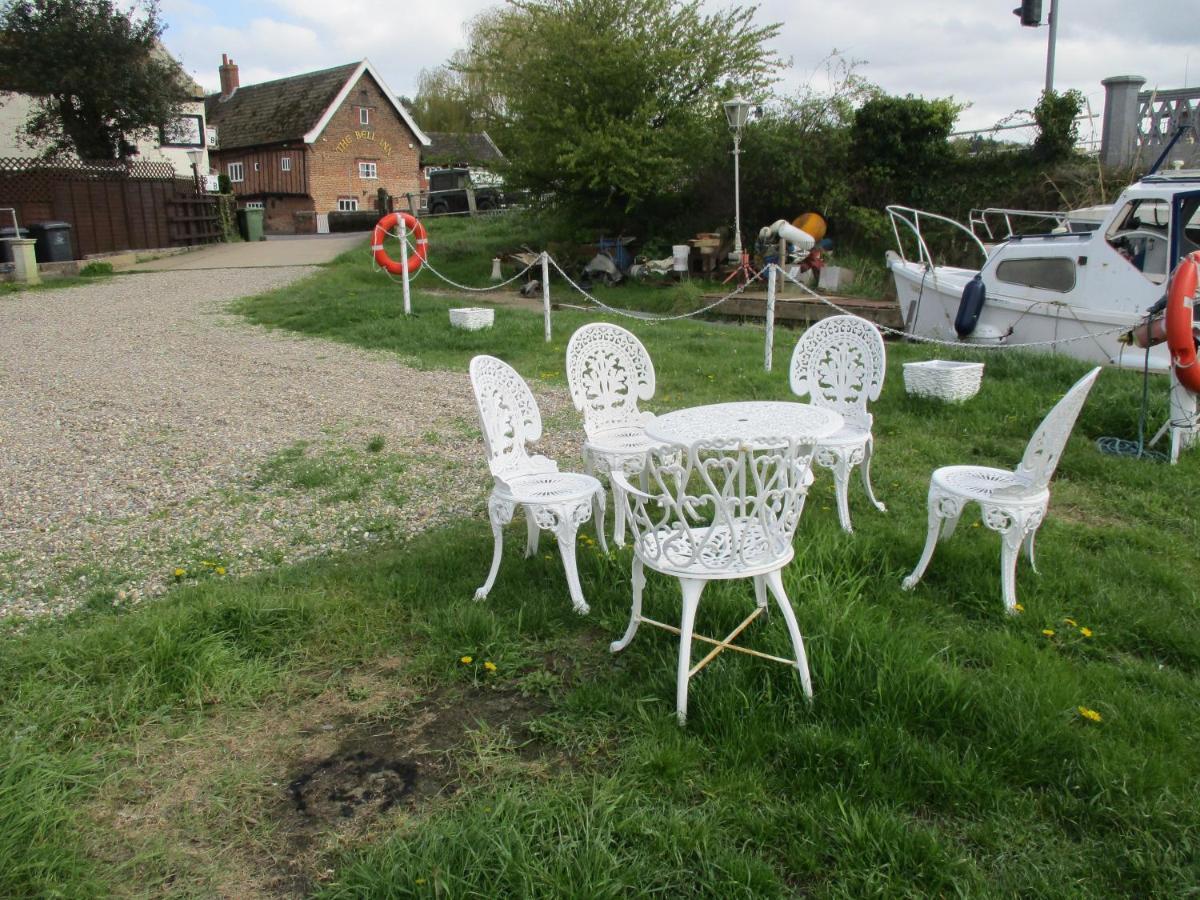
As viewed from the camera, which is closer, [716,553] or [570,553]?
[716,553]

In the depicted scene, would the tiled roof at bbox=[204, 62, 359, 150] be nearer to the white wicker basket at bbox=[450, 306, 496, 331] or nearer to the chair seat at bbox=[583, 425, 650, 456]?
the white wicker basket at bbox=[450, 306, 496, 331]

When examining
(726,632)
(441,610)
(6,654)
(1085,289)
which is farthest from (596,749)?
(1085,289)

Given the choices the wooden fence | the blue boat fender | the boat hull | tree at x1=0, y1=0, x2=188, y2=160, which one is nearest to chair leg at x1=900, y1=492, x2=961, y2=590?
the boat hull

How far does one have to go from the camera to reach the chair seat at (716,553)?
10.5 ft

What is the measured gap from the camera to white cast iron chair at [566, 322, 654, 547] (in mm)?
5113

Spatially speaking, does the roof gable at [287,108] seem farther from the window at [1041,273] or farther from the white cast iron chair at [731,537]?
the white cast iron chair at [731,537]

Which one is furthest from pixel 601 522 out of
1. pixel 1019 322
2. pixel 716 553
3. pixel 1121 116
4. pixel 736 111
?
pixel 1121 116

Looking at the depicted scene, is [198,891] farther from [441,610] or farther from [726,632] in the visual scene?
[726,632]

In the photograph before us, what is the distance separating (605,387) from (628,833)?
10.1 ft

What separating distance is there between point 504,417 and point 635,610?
1391mm

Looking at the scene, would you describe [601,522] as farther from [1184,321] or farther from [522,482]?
[1184,321]

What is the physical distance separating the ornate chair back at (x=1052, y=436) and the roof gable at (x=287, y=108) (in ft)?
132

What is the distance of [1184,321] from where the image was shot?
5344 millimetres

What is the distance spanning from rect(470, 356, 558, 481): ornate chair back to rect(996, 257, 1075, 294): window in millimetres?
7779
